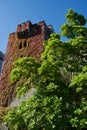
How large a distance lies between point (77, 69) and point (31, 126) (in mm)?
4519

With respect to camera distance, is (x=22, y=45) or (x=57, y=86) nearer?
(x=57, y=86)

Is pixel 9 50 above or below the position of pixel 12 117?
above

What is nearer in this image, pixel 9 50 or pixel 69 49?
pixel 69 49

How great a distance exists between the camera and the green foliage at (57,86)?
12.7 metres

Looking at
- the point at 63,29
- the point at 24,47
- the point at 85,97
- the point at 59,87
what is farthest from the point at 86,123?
the point at 24,47

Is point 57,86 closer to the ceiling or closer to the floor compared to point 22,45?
closer to the floor

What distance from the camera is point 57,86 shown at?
47.0 ft

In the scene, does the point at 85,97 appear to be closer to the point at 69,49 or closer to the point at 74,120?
the point at 74,120

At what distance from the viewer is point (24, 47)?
2798 centimetres

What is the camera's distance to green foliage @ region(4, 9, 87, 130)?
1274 centimetres

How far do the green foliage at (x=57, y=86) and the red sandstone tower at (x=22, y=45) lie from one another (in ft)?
33.1

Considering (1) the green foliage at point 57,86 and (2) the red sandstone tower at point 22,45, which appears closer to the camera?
(1) the green foliage at point 57,86

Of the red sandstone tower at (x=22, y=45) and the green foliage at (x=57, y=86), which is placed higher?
the red sandstone tower at (x=22, y=45)

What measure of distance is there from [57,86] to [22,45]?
48.3 ft
